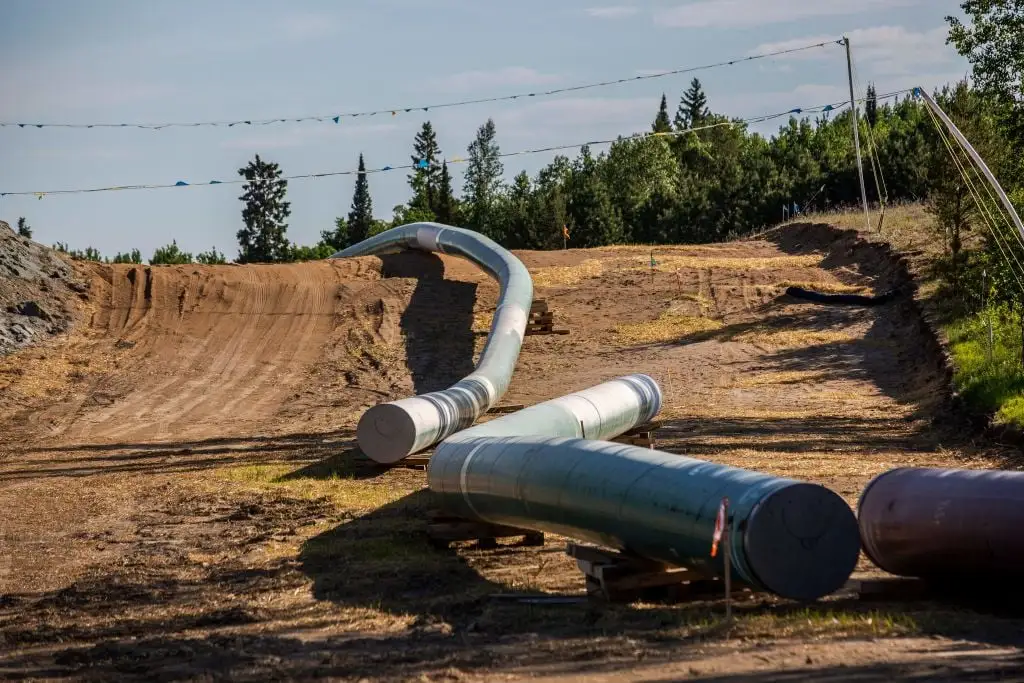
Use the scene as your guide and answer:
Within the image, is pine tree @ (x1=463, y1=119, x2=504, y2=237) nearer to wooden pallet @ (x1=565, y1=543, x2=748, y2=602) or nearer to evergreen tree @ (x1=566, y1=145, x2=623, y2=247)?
evergreen tree @ (x1=566, y1=145, x2=623, y2=247)

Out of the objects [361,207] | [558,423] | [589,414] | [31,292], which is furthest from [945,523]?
[361,207]

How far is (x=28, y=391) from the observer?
27938 mm

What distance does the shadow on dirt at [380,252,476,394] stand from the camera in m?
30.0

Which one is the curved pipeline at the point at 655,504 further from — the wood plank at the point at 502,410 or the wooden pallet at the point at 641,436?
the wood plank at the point at 502,410

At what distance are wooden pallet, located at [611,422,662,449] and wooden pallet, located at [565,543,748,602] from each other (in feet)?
28.7

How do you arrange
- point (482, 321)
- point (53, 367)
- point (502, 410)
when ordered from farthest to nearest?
point (482, 321) → point (53, 367) → point (502, 410)

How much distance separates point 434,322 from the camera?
33.8m

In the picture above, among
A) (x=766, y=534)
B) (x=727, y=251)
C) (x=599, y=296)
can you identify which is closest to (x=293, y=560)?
(x=766, y=534)

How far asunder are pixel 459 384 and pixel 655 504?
11.6 m

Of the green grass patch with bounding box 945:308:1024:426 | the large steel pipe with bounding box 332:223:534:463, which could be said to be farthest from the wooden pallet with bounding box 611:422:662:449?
the green grass patch with bounding box 945:308:1024:426

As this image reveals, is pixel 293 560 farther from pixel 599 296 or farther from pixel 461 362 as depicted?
pixel 599 296

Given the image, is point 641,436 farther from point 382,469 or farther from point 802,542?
point 802,542

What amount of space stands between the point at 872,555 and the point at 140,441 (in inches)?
624

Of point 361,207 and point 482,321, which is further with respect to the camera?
point 361,207
